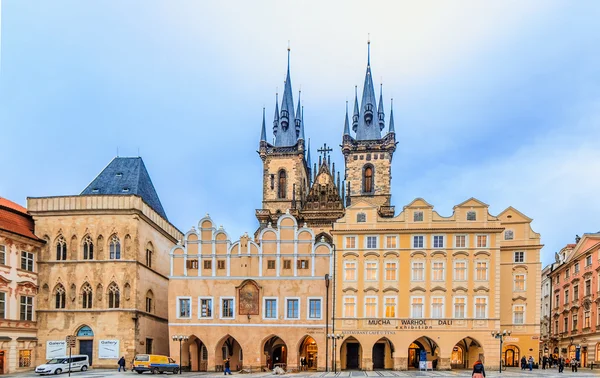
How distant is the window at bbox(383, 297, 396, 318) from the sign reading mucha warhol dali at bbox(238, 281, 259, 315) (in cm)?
1063

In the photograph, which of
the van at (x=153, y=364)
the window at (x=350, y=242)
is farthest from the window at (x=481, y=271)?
the van at (x=153, y=364)

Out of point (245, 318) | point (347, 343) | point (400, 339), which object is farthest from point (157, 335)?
point (400, 339)

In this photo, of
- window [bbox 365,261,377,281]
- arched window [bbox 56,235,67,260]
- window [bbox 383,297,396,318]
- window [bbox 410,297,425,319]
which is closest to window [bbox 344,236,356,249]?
window [bbox 365,261,377,281]

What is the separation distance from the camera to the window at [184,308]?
45094 millimetres

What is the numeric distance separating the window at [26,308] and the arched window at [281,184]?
35801mm

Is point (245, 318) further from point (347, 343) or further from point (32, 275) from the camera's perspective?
→ point (32, 275)

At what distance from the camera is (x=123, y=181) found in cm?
5294

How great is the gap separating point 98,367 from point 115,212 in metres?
12.9

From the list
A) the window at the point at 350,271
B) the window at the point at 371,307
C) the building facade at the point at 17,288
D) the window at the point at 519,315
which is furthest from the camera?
the window at the point at 519,315

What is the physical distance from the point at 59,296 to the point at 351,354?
25.7 m

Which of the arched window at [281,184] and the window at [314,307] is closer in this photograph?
the window at [314,307]

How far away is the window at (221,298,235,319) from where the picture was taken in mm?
44844

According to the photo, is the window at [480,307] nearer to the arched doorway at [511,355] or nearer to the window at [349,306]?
the arched doorway at [511,355]

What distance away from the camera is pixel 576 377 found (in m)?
34.9
